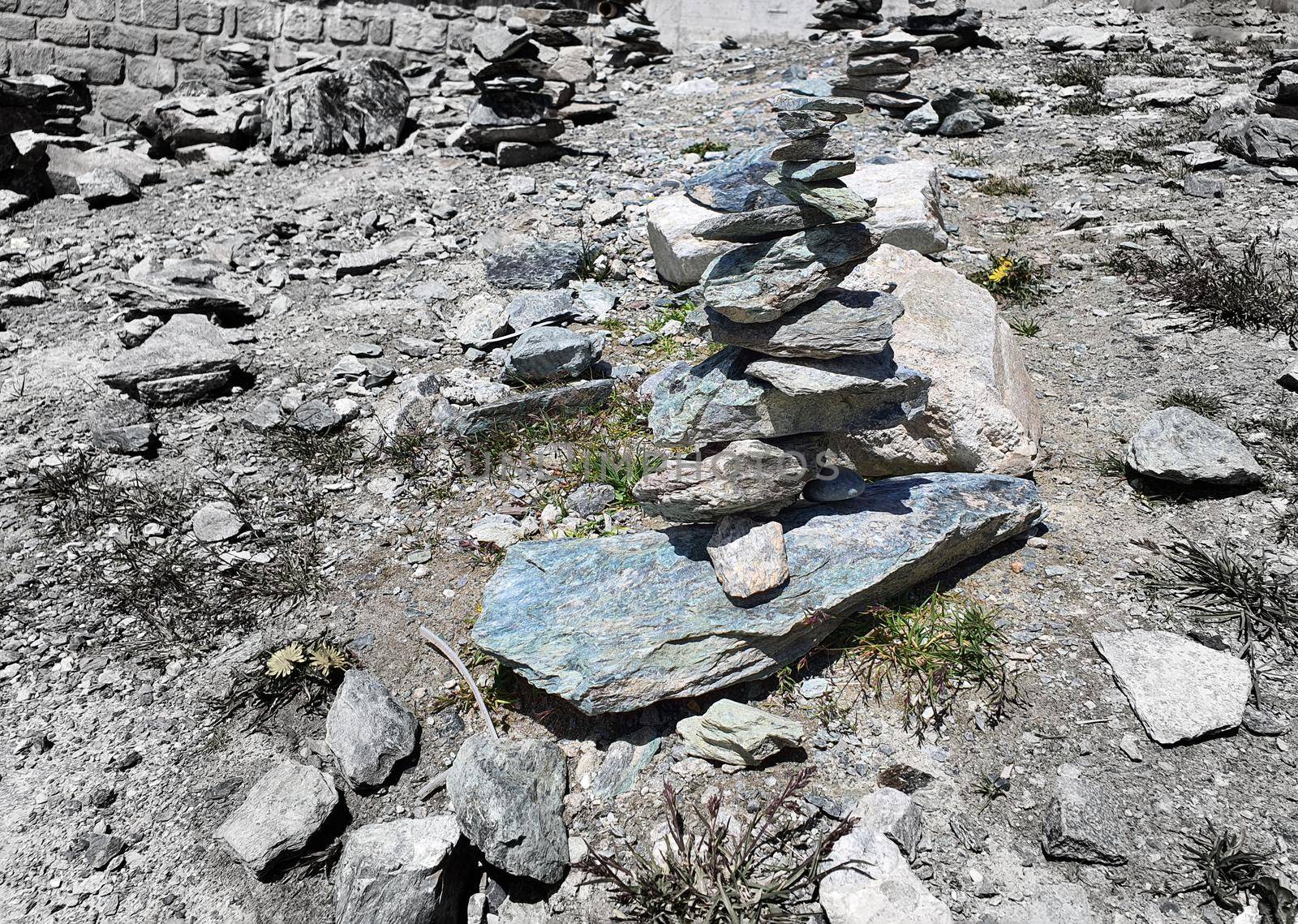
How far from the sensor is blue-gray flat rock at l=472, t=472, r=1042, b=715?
11.9ft

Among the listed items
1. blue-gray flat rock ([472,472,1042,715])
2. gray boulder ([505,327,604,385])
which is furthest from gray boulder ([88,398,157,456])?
blue-gray flat rock ([472,472,1042,715])

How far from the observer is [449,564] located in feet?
15.8

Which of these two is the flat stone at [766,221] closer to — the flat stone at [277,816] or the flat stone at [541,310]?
the flat stone at [277,816]

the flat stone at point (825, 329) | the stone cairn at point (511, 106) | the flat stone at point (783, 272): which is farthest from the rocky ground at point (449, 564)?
the flat stone at point (783, 272)

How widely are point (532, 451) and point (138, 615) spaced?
2471mm

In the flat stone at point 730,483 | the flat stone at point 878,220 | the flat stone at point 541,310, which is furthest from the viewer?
the flat stone at point 541,310

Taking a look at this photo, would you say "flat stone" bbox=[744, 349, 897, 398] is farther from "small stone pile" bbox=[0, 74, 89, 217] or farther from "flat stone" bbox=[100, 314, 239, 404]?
"small stone pile" bbox=[0, 74, 89, 217]

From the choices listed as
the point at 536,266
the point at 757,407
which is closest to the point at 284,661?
the point at 757,407

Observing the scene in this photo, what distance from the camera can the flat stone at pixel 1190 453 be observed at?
14.0 ft

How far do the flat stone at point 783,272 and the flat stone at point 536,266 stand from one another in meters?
3.93

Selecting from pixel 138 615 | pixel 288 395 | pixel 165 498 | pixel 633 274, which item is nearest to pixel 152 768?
pixel 138 615

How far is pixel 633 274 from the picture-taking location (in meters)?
7.53

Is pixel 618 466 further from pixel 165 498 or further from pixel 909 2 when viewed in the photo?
pixel 909 2

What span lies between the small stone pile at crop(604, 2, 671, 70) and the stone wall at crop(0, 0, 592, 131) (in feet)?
6.13
